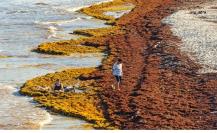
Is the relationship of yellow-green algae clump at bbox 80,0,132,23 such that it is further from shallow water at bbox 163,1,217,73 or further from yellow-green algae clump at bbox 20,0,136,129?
yellow-green algae clump at bbox 20,0,136,129

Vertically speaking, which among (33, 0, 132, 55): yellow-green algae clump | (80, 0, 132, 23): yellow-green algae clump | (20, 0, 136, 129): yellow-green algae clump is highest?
(20, 0, 136, 129): yellow-green algae clump

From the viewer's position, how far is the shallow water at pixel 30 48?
29.5 m

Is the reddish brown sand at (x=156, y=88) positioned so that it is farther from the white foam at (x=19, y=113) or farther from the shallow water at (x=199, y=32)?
the white foam at (x=19, y=113)

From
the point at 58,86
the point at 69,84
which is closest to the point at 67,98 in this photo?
the point at 58,86

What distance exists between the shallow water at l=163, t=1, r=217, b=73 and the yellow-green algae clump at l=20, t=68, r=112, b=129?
815cm

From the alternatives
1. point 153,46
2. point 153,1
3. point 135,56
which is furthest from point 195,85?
point 153,1

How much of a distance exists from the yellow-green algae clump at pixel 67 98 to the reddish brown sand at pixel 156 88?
2.04ft

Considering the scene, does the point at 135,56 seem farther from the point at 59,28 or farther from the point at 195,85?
the point at 59,28

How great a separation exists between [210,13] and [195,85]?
35.4 metres

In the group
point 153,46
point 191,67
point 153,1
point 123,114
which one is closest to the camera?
point 123,114

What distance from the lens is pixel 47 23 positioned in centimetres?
6812

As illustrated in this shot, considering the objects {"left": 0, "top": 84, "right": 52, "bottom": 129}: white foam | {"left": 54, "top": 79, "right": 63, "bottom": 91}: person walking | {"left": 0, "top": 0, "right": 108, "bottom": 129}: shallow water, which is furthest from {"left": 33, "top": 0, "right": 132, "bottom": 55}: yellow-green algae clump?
{"left": 0, "top": 84, "right": 52, "bottom": 129}: white foam

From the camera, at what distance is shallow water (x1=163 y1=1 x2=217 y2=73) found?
41.0m

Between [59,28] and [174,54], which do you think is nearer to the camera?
[174,54]
